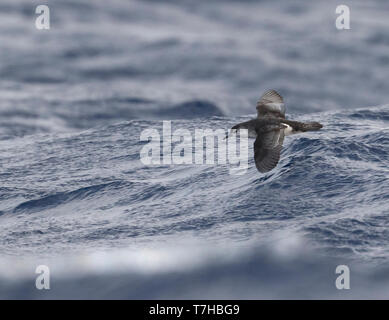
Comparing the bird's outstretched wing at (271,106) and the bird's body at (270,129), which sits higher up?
the bird's outstretched wing at (271,106)

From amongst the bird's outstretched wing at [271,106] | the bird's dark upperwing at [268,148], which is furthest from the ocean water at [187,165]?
the bird's outstretched wing at [271,106]

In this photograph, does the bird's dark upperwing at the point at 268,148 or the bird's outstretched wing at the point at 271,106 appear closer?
the bird's dark upperwing at the point at 268,148

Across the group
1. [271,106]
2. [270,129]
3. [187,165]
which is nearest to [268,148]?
[270,129]

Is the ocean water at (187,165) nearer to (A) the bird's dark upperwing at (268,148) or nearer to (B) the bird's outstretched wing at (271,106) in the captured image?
(A) the bird's dark upperwing at (268,148)

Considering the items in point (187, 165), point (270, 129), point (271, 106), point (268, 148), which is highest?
point (271, 106)

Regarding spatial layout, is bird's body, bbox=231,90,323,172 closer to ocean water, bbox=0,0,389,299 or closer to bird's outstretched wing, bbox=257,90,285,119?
bird's outstretched wing, bbox=257,90,285,119

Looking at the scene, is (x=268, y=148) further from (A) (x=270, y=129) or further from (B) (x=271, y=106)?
(B) (x=271, y=106)

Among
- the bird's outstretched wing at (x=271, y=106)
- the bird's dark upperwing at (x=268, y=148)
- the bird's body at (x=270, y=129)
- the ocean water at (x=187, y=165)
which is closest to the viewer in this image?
the ocean water at (x=187, y=165)
